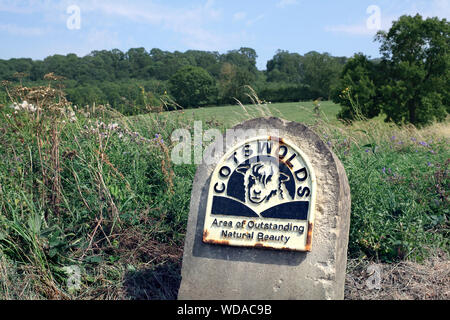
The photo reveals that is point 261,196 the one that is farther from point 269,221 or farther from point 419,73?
point 419,73

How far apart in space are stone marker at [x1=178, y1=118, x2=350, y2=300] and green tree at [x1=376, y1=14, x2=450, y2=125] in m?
13.9

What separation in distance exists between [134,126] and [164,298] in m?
3.18

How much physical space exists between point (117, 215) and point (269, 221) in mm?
1544

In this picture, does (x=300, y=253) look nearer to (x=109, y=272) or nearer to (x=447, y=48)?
(x=109, y=272)

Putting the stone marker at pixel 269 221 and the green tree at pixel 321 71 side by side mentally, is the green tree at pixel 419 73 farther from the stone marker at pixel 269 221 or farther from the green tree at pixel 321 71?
the green tree at pixel 321 71

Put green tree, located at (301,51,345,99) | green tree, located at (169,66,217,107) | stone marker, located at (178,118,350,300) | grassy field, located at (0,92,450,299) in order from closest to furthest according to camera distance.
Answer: stone marker, located at (178,118,350,300) → grassy field, located at (0,92,450,299) → green tree, located at (169,66,217,107) → green tree, located at (301,51,345,99)

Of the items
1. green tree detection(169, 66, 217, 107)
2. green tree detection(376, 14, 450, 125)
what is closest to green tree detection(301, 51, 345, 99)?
green tree detection(376, 14, 450, 125)

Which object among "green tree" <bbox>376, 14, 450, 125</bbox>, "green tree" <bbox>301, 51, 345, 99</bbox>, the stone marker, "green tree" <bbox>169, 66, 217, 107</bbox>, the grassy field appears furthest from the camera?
"green tree" <bbox>301, 51, 345, 99</bbox>

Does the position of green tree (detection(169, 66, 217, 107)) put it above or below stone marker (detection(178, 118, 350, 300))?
above

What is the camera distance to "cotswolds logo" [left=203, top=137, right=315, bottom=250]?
2.87 meters

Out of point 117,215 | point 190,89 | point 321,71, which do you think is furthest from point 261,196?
point 321,71

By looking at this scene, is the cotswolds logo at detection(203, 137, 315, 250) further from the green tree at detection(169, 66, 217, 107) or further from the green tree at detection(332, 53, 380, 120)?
the green tree at detection(332, 53, 380, 120)

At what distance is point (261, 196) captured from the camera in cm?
296

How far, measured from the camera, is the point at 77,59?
18.3 m
